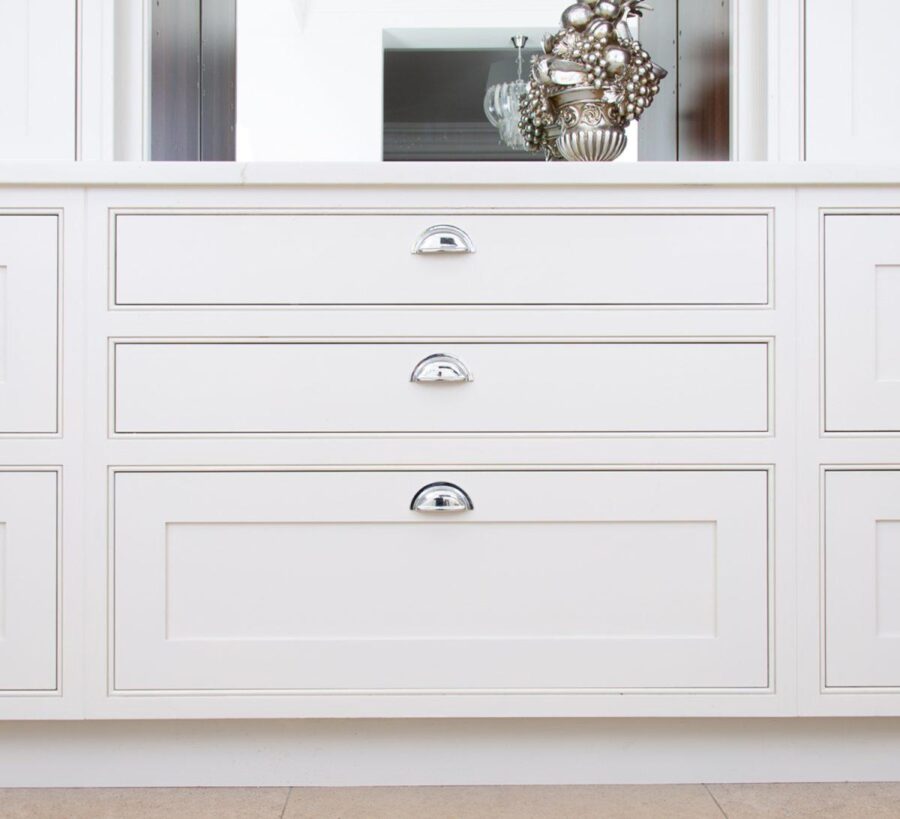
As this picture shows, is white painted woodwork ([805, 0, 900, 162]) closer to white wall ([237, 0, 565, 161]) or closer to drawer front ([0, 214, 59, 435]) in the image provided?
white wall ([237, 0, 565, 161])

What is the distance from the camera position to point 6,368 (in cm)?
108

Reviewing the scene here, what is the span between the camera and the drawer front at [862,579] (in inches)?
42.7

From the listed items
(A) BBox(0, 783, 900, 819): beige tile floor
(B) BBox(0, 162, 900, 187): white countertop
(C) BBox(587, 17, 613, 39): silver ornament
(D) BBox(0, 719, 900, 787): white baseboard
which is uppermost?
(C) BBox(587, 17, 613, 39): silver ornament

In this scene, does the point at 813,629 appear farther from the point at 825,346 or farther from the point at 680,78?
the point at 680,78

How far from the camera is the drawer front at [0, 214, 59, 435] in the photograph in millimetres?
1075

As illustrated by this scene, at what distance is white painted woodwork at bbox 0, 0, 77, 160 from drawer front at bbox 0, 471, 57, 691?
60 centimetres

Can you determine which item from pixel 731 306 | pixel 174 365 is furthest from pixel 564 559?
pixel 174 365

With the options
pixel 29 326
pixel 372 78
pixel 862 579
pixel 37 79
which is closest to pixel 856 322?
pixel 862 579

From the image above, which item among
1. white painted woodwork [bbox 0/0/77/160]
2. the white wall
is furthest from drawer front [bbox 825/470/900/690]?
white painted woodwork [bbox 0/0/77/160]

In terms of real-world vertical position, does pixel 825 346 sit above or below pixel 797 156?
below

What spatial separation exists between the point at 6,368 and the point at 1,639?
0.32 metres

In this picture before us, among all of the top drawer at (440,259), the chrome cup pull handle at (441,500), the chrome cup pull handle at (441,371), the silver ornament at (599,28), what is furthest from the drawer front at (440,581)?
the silver ornament at (599,28)

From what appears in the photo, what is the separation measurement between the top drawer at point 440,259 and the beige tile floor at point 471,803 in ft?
1.97

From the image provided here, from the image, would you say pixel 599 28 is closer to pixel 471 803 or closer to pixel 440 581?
pixel 440 581
